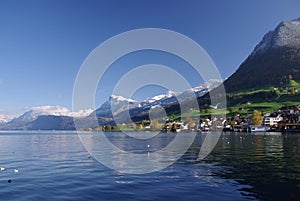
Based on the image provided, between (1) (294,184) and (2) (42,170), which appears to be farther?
(2) (42,170)

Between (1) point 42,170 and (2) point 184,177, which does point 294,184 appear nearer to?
(2) point 184,177

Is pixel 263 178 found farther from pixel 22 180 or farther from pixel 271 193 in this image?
pixel 22 180

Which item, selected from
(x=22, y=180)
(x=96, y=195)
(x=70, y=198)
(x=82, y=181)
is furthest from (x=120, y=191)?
(x=22, y=180)

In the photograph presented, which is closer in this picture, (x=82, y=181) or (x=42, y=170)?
(x=82, y=181)

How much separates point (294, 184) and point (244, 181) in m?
4.39

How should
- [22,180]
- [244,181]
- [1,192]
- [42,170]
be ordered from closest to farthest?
1. [1,192]
2. [244,181]
3. [22,180]
4. [42,170]

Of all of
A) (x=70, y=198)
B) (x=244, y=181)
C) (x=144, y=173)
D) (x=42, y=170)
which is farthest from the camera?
(x=42, y=170)

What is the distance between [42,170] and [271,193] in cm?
2763

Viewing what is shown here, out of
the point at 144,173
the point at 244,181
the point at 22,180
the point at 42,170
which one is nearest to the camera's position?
the point at 244,181

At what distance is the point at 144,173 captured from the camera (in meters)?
32.9

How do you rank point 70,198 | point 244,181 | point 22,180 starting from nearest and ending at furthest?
point 70,198, point 244,181, point 22,180

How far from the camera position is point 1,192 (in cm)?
2373

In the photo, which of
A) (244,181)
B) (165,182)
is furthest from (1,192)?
(244,181)

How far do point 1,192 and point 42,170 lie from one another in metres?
12.1
